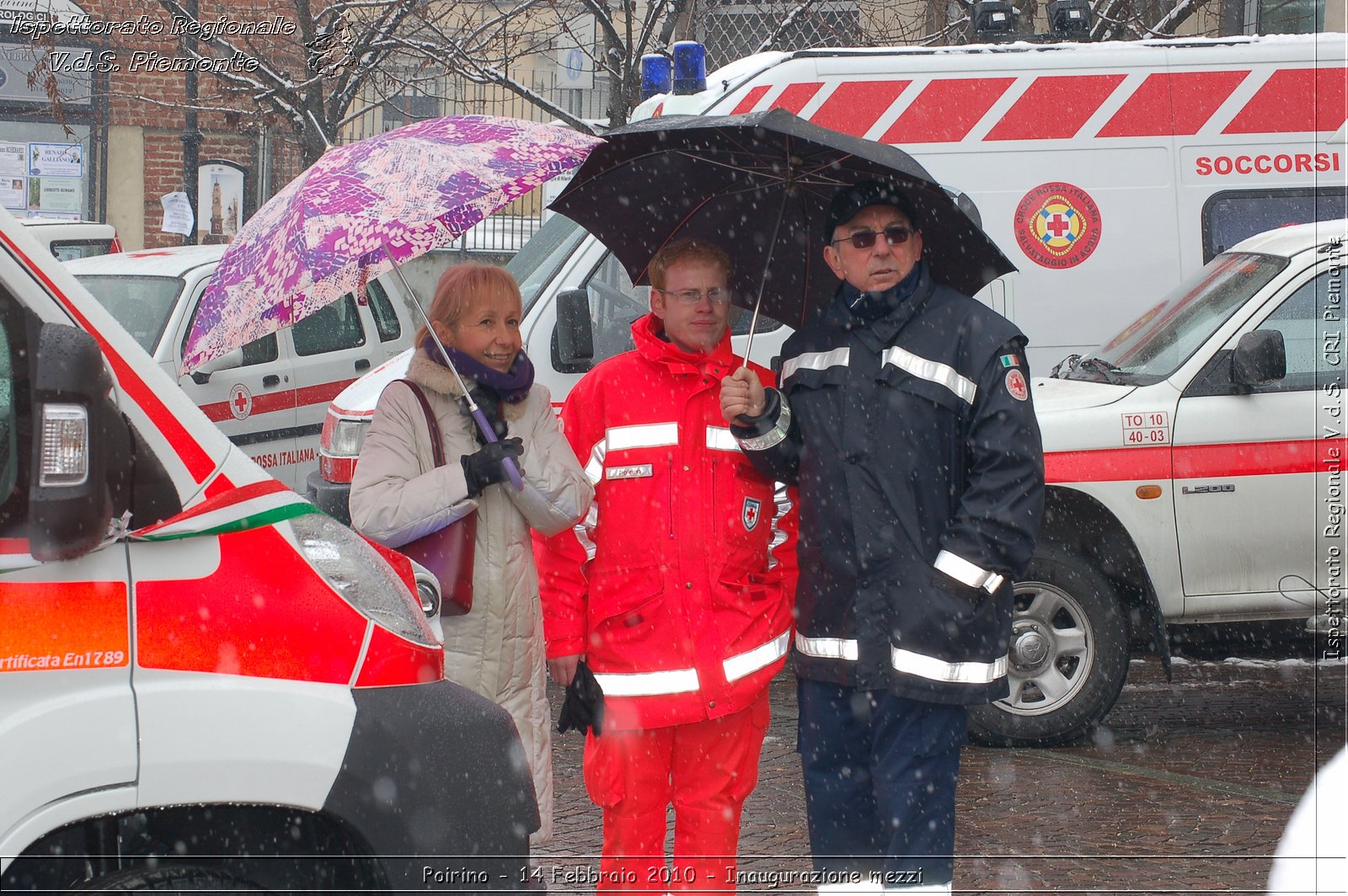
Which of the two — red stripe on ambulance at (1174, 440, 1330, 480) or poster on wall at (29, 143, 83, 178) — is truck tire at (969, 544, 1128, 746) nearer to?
red stripe on ambulance at (1174, 440, 1330, 480)

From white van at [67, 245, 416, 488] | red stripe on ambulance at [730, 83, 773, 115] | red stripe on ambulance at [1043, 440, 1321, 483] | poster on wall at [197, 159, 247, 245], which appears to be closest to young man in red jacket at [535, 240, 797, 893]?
red stripe on ambulance at [1043, 440, 1321, 483]

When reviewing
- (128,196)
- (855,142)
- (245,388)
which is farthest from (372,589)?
(128,196)

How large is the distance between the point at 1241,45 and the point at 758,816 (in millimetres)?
4761

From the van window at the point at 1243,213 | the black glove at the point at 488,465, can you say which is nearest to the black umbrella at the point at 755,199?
the black glove at the point at 488,465

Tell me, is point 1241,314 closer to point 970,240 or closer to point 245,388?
point 970,240

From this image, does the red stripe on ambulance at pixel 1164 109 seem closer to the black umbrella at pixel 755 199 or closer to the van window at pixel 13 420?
the black umbrella at pixel 755 199

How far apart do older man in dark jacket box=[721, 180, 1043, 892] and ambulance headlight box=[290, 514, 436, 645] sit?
98 centimetres

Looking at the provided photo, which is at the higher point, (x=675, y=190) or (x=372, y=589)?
(x=675, y=190)

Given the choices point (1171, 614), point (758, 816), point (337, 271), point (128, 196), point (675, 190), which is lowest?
point (758, 816)

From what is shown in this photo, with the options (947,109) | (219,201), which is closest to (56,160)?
(219,201)

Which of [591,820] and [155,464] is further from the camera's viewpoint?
[591,820]

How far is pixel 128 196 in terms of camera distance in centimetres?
1939

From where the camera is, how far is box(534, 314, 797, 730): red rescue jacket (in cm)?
371

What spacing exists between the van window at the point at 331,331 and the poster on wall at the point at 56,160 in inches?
402
